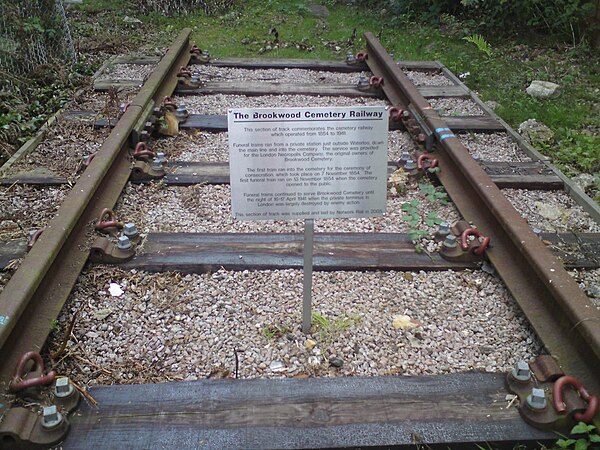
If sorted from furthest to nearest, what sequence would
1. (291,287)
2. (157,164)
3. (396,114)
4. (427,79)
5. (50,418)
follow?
1. (427,79)
2. (396,114)
3. (157,164)
4. (291,287)
5. (50,418)

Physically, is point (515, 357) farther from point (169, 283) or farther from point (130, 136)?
point (130, 136)

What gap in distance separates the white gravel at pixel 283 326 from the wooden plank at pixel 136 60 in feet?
14.8

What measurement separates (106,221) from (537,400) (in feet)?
7.94

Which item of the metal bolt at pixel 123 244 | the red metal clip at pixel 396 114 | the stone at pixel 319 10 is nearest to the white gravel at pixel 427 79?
the red metal clip at pixel 396 114

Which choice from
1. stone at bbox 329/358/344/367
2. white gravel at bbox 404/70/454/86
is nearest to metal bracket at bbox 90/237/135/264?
stone at bbox 329/358/344/367

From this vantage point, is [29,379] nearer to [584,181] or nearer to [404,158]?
[404,158]

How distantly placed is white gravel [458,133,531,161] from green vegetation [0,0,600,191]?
36 cm

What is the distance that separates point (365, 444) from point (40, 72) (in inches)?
223

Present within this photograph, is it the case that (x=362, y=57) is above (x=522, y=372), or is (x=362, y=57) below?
above

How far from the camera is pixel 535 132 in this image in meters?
5.45

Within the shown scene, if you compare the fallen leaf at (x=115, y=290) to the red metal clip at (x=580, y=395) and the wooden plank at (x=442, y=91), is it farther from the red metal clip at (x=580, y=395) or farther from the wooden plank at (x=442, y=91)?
the wooden plank at (x=442, y=91)

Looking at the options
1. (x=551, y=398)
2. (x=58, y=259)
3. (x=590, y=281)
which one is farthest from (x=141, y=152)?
(x=551, y=398)

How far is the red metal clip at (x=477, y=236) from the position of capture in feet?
10.6

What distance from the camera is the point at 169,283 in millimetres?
3080
